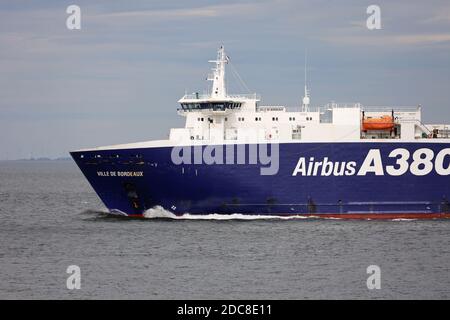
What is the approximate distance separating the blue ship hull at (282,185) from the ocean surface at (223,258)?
75cm

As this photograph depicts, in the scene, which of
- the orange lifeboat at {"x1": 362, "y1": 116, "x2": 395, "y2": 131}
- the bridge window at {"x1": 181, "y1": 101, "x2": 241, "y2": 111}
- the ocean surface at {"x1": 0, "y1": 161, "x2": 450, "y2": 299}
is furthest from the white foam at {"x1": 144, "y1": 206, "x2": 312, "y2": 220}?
Answer: the orange lifeboat at {"x1": 362, "y1": 116, "x2": 395, "y2": 131}

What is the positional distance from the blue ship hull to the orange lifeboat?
1725mm

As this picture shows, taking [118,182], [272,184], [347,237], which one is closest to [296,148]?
[272,184]

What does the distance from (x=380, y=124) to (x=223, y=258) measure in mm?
14014

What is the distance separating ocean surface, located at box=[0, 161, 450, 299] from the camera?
3048 cm

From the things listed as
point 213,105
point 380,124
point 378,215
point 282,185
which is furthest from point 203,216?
point 380,124

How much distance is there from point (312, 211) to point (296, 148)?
10.2 feet

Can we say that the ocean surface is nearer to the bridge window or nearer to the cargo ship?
the cargo ship

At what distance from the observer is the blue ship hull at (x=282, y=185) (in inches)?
1715

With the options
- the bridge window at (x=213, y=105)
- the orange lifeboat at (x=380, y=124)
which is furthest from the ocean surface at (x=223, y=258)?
the bridge window at (x=213, y=105)

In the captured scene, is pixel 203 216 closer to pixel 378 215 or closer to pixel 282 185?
pixel 282 185

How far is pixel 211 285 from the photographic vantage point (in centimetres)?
3105

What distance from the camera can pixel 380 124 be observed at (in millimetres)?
46094
